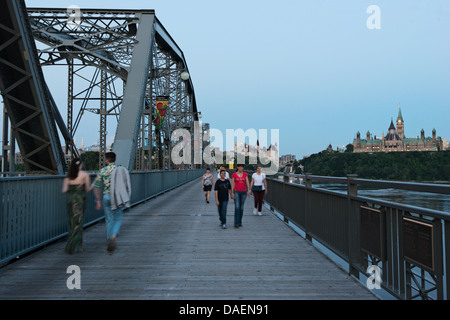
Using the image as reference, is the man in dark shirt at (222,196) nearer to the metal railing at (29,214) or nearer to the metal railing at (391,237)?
the metal railing at (391,237)

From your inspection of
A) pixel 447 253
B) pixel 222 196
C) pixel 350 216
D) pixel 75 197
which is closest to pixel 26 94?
pixel 75 197

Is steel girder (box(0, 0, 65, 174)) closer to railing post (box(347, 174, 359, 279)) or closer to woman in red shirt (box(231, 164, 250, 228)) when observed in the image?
woman in red shirt (box(231, 164, 250, 228))

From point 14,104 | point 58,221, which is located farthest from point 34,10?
point 58,221

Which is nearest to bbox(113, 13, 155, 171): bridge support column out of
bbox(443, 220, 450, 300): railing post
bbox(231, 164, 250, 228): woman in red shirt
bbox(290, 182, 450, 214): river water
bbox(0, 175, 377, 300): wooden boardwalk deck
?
bbox(231, 164, 250, 228): woman in red shirt

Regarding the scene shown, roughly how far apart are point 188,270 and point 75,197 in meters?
2.46

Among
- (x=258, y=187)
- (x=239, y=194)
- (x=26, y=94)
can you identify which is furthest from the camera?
(x=258, y=187)

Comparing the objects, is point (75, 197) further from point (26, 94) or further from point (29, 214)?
point (26, 94)

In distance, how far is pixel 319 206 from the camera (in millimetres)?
6469

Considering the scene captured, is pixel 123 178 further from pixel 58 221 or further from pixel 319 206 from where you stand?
pixel 319 206

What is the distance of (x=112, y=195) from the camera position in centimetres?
647

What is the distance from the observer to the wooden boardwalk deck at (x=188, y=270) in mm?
4219

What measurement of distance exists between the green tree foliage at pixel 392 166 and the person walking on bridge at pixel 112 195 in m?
74.2

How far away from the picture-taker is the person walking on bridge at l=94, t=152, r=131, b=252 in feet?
21.2
